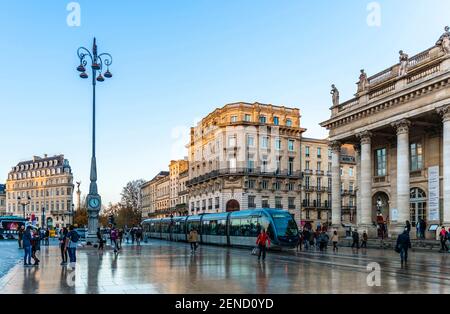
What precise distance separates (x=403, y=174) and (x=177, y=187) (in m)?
73.7

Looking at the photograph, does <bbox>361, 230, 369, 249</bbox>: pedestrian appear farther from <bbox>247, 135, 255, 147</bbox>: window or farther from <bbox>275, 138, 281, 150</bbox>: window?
<bbox>275, 138, 281, 150</bbox>: window

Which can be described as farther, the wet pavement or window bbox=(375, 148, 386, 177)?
window bbox=(375, 148, 386, 177)

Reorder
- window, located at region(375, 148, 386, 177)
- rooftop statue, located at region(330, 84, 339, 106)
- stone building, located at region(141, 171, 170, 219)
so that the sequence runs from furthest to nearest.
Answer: stone building, located at region(141, 171, 170, 219), rooftop statue, located at region(330, 84, 339, 106), window, located at region(375, 148, 386, 177)

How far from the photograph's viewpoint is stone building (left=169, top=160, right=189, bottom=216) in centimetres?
9681

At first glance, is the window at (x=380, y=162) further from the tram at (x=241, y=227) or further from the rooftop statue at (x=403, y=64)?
the tram at (x=241, y=227)

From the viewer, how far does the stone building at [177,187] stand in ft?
318

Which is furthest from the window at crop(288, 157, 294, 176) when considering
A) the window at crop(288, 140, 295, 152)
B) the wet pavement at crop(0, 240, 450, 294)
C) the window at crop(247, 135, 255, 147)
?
the wet pavement at crop(0, 240, 450, 294)

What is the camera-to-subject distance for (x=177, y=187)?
10375cm

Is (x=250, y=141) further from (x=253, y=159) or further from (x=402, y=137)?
(x=402, y=137)

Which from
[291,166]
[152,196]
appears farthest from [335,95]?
[152,196]

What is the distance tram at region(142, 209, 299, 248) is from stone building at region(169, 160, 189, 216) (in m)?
44.8

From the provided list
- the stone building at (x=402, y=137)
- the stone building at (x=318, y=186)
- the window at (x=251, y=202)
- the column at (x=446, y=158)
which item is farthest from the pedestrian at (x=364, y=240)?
the stone building at (x=318, y=186)
